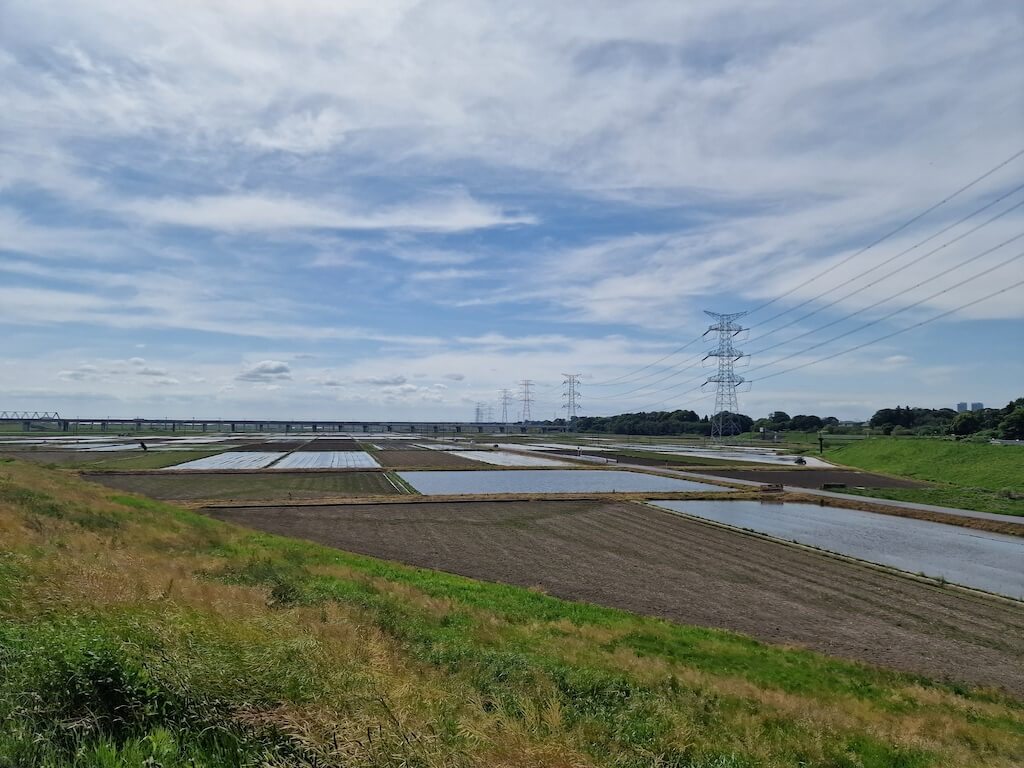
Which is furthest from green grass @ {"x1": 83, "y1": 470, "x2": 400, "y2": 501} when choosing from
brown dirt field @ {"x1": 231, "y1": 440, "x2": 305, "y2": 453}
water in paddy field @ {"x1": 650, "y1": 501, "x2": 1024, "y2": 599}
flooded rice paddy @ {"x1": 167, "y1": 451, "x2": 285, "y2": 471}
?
brown dirt field @ {"x1": 231, "y1": 440, "x2": 305, "y2": 453}

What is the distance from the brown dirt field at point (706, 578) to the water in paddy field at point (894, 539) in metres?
3.05

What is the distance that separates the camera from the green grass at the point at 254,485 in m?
55.8

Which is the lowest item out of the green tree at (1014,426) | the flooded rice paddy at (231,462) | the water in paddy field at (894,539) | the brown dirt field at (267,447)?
the water in paddy field at (894,539)

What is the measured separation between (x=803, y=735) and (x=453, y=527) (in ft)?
104

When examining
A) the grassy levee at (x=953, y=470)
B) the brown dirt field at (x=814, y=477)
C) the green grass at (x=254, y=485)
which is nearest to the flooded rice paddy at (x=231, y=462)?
the green grass at (x=254, y=485)

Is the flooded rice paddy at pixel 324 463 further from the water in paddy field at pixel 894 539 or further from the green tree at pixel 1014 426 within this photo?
the green tree at pixel 1014 426

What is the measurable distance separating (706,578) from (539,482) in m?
45.1

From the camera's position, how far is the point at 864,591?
86.1 ft

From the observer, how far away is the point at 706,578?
2809cm

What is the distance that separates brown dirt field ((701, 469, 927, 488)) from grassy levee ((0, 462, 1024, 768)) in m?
58.0

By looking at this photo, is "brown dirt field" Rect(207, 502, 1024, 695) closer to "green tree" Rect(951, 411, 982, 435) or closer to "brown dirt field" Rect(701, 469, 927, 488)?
"brown dirt field" Rect(701, 469, 927, 488)

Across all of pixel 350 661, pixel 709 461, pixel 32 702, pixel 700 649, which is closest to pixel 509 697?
pixel 350 661

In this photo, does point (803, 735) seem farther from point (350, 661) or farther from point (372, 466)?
point (372, 466)

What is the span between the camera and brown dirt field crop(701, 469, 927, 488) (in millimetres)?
70812
